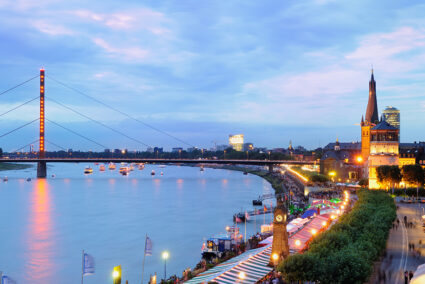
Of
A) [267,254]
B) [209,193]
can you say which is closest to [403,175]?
Answer: [209,193]

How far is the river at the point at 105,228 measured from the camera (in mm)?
22250

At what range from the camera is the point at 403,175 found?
43.9 m

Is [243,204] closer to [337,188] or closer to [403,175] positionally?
[337,188]

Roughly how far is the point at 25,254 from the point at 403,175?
3423 cm

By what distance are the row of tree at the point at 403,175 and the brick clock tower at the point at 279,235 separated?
3070cm

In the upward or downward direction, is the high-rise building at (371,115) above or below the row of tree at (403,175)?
above

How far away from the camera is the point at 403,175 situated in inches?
1730

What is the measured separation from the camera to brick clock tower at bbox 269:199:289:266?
15156 mm

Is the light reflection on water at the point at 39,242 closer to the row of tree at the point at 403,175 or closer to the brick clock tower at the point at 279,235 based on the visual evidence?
the brick clock tower at the point at 279,235

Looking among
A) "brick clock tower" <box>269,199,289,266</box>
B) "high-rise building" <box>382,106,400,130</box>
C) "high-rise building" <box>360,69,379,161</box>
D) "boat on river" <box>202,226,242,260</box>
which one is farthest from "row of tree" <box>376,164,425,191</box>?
"high-rise building" <box>382,106,400,130</box>

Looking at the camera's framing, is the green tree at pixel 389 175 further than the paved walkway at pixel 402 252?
Yes

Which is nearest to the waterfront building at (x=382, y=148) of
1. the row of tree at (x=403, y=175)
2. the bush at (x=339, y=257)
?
the row of tree at (x=403, y=175)

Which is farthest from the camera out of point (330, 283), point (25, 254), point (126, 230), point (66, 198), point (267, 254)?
point (66, 198)

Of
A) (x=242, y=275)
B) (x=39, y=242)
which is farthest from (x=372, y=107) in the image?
(x=242, y=275)
